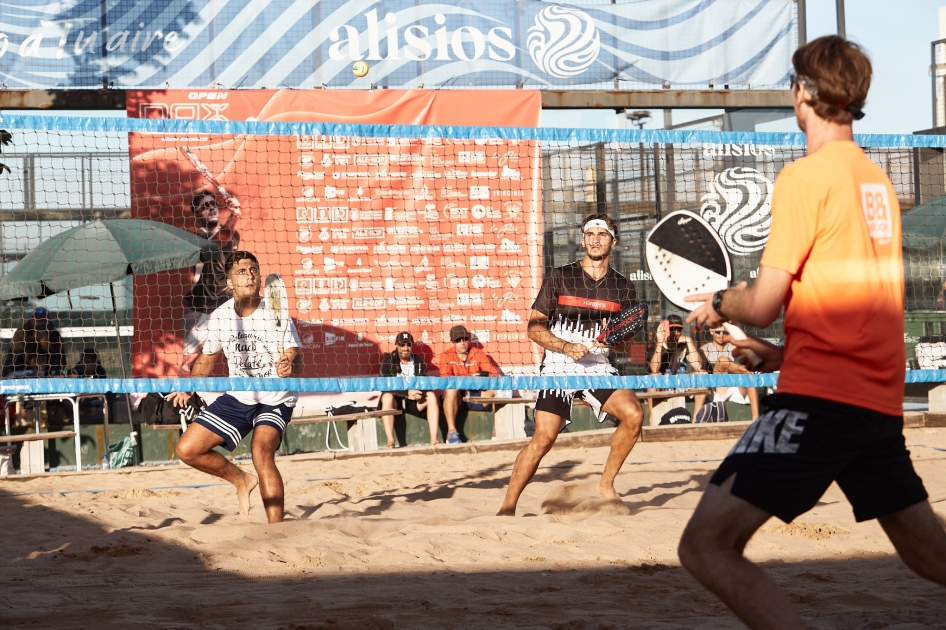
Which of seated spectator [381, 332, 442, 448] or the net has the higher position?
the net

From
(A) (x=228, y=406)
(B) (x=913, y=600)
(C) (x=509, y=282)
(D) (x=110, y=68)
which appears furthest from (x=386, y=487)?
(D) (x=110, y=68)

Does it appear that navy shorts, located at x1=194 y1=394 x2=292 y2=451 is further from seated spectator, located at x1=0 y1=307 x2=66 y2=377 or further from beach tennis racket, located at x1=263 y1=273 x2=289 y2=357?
seated spectator, located at x1=0 y1=307 x2=66 y2=377

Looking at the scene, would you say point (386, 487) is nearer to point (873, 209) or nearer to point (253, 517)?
point (253, 517)

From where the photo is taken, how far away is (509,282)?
374 inches

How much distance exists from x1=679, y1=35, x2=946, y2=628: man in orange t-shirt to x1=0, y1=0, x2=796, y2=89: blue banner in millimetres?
7946

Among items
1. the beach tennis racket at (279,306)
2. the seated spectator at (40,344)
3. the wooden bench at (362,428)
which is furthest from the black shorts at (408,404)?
the beach tennis racket at (279,306)

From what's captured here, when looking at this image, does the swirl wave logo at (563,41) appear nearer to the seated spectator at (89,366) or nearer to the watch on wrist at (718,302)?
the seated spectator at (89,366)

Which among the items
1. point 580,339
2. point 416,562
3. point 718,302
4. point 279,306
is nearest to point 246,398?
point 279,306

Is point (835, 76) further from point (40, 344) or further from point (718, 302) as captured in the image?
point (40, 344)

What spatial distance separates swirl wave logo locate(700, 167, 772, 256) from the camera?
7871mm

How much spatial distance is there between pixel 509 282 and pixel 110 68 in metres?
4.61

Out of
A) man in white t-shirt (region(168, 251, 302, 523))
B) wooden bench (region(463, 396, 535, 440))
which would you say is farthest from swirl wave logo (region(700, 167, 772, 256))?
man in white t-shirt (region(168, 251, 302, 523))

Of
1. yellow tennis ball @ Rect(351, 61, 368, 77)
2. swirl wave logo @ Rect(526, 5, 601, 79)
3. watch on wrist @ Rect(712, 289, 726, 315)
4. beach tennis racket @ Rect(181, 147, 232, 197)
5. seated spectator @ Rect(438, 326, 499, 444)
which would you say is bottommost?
seated spectator @ Rect(438, 326, 499, 444)

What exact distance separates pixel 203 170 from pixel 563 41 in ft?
13.2
